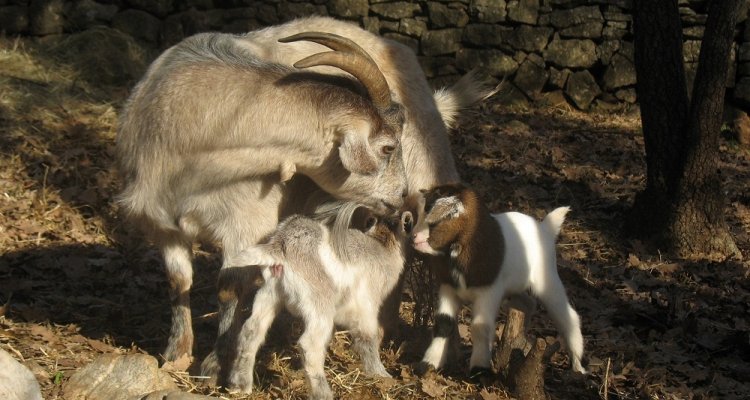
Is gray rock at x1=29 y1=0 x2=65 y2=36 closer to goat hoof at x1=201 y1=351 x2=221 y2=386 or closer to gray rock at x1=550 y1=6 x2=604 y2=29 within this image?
gray rock at x1=550 y1=6 x2=604 y2=29

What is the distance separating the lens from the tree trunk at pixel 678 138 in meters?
6.98

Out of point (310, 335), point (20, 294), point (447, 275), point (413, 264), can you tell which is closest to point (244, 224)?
point (310, 335)

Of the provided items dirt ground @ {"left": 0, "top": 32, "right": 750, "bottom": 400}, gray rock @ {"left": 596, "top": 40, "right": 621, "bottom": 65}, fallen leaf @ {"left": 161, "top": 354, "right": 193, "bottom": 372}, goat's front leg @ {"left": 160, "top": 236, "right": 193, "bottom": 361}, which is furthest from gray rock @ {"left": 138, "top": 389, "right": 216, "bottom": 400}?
gray rock @ {"left": 596, "top": 40, "right": 621, "bottom": 65}

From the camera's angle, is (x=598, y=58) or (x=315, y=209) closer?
(x=315, y=209)

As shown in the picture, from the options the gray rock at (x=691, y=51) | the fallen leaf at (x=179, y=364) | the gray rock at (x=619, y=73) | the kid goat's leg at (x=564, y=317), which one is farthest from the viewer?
the gray rock at (x=619, y=73)

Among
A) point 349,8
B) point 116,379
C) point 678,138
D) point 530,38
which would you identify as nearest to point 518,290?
point 116,379

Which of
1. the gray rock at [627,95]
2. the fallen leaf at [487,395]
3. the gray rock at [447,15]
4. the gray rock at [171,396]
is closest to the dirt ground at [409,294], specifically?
the fallen leaf at [487,395]

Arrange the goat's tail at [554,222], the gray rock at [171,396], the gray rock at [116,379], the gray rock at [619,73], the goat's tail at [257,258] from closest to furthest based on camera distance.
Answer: the gray rock at [171,396], the gray rock at [116,379], the goat's tail at [257,258], the goat's tail at [554,222], the gray rock at [619,73]

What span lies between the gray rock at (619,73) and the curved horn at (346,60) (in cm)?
608

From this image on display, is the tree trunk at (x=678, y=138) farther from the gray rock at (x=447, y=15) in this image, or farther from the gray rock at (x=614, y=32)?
the gray rock at (x=447, y=15)

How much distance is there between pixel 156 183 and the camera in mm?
5012

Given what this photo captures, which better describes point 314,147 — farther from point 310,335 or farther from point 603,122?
point 603,122

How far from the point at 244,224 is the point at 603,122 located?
6233 mm

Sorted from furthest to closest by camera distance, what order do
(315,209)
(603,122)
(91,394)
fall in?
(603,122), (315,209), (91,394)
